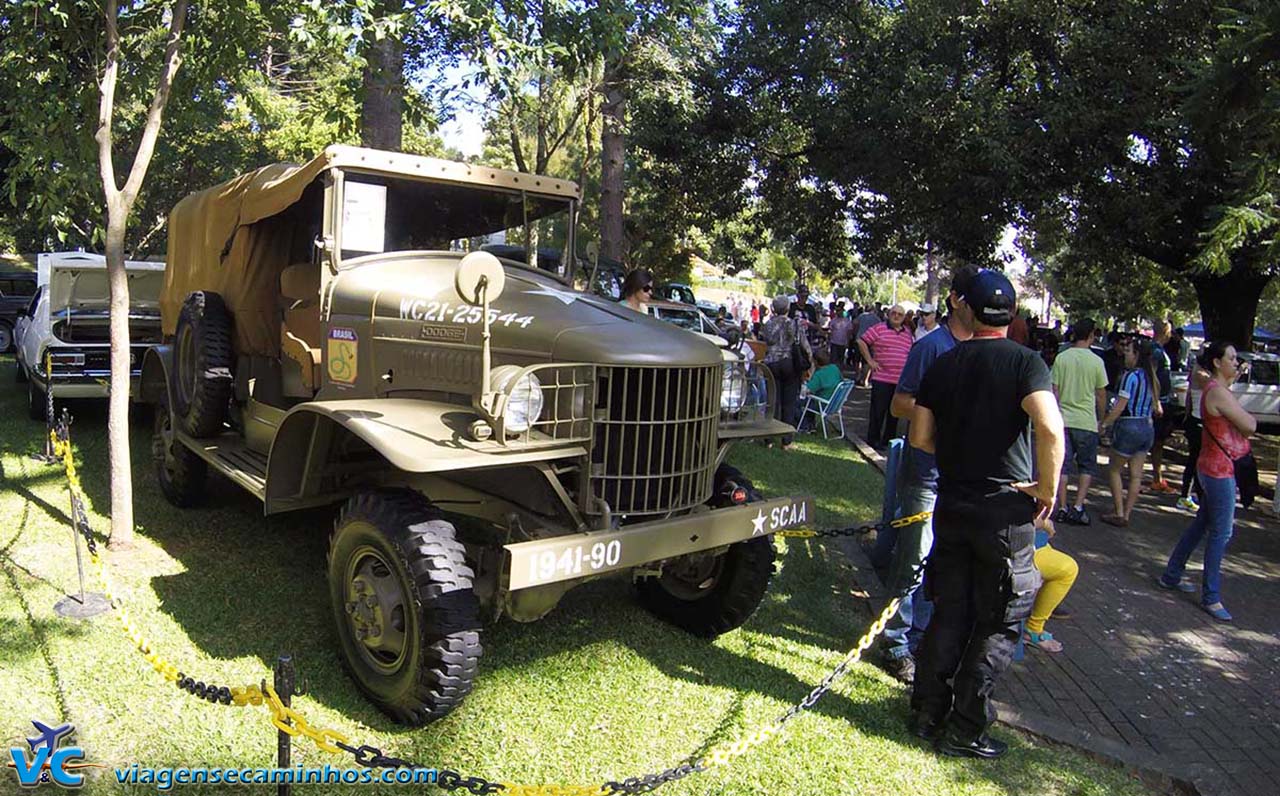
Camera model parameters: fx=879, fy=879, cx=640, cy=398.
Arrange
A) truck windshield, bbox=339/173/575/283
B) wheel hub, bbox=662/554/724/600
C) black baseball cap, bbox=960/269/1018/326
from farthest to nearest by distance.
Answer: truck windshield, bbox=339/173/575/283 → wheel hub, bbox=662/554/724/600 → black baseball cap, bbox=960/269/1018/326

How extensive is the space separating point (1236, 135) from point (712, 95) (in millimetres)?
9561

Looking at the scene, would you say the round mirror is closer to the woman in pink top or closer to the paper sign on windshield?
the paper sign on windshield

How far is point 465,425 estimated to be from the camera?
3.66m

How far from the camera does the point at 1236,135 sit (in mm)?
9164

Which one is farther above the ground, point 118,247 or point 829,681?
point 118,247

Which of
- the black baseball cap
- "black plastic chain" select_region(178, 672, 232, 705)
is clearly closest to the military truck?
"black plastic chain" select_region(178, 672, 232, 705)

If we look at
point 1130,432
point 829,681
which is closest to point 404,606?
point 829,681

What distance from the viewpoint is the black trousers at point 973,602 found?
3.48 m

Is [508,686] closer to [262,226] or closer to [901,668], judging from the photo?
[901,668]

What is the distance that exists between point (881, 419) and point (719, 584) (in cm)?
635

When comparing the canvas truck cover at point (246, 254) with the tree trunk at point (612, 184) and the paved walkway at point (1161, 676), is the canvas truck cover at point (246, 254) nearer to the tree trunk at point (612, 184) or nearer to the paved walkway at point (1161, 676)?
the paved walkway at point (1161, 676)

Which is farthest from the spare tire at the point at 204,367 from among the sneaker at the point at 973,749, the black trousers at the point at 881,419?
the black trousers at the point at 881,419

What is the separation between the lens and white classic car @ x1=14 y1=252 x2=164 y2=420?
336 inches

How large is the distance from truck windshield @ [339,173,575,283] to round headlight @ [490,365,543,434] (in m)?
1.79
